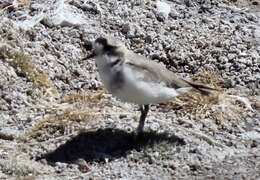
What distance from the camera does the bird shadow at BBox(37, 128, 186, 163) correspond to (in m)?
8.94

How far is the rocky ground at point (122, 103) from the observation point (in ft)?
29.1

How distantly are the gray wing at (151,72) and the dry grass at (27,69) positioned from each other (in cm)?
155

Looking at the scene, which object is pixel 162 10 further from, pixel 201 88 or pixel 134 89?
pixel 134 89

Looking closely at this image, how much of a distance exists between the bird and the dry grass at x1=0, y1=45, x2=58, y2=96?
134cm

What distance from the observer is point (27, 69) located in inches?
411

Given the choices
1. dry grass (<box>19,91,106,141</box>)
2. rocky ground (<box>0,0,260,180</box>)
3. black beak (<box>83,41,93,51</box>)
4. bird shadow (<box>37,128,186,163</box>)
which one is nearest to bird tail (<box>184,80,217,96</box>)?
rocky ground (<box>0,0,260,180</box>)

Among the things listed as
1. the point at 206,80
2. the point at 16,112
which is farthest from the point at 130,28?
the point at 16,112

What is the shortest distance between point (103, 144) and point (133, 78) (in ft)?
2.46

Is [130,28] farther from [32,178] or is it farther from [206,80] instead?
[32,178]

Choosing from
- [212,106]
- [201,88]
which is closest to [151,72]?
[201,88]

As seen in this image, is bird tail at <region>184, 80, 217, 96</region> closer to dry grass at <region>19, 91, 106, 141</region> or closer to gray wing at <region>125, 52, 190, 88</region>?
gray wing at <region>125, 52, 190, 88</region>

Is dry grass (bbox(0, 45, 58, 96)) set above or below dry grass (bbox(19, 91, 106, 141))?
above

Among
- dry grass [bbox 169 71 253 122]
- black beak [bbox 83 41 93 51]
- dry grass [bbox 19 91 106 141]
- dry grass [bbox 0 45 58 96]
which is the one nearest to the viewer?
dry grass [bbox 19 91 106 141]

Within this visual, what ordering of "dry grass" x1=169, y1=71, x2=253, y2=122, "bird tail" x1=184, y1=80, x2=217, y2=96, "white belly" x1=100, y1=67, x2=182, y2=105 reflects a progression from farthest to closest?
"dry grass" x1=169, y1=71, x2=253, y2=122, "bird tail" x1=184, y1=80, x2=217, y2=96, "white belly" x1=100, y1=67, x2=182, y2=105
